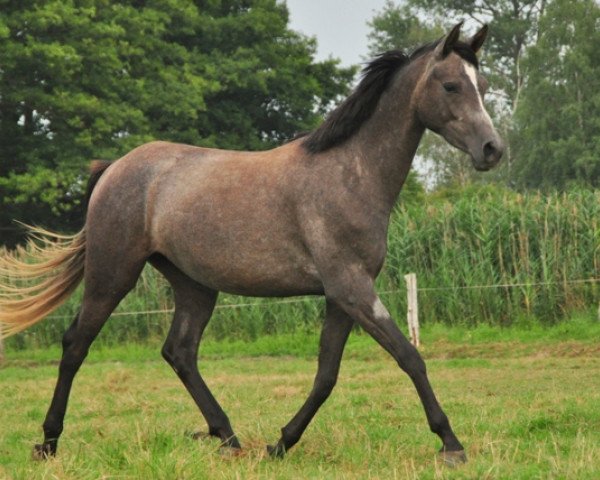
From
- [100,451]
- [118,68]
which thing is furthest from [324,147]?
[118,68]

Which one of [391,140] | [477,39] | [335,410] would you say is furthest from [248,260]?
[335,410]

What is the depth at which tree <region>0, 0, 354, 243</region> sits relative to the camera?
2850cm

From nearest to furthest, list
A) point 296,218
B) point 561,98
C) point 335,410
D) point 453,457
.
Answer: point 453,457
point 296,218
point 335,410
point 561,98

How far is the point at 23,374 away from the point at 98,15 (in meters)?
19.6

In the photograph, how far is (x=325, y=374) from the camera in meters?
6.03

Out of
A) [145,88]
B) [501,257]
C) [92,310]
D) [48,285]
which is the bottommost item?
[92,310]

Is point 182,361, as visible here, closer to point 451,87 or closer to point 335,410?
point 335,410

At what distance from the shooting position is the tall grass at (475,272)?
16250 millimetres

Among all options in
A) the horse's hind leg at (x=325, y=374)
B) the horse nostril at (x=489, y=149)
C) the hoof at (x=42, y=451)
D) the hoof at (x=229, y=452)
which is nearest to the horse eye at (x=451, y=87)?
the horse nostril at (x=489, y=149)

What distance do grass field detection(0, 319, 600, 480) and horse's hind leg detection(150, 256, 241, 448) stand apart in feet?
0.80

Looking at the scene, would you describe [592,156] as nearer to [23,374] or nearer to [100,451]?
[23,374]

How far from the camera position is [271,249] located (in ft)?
19.8

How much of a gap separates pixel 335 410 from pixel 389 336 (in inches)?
113

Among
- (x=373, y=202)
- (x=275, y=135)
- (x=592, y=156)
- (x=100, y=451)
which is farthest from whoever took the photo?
(x=592, y=156)
